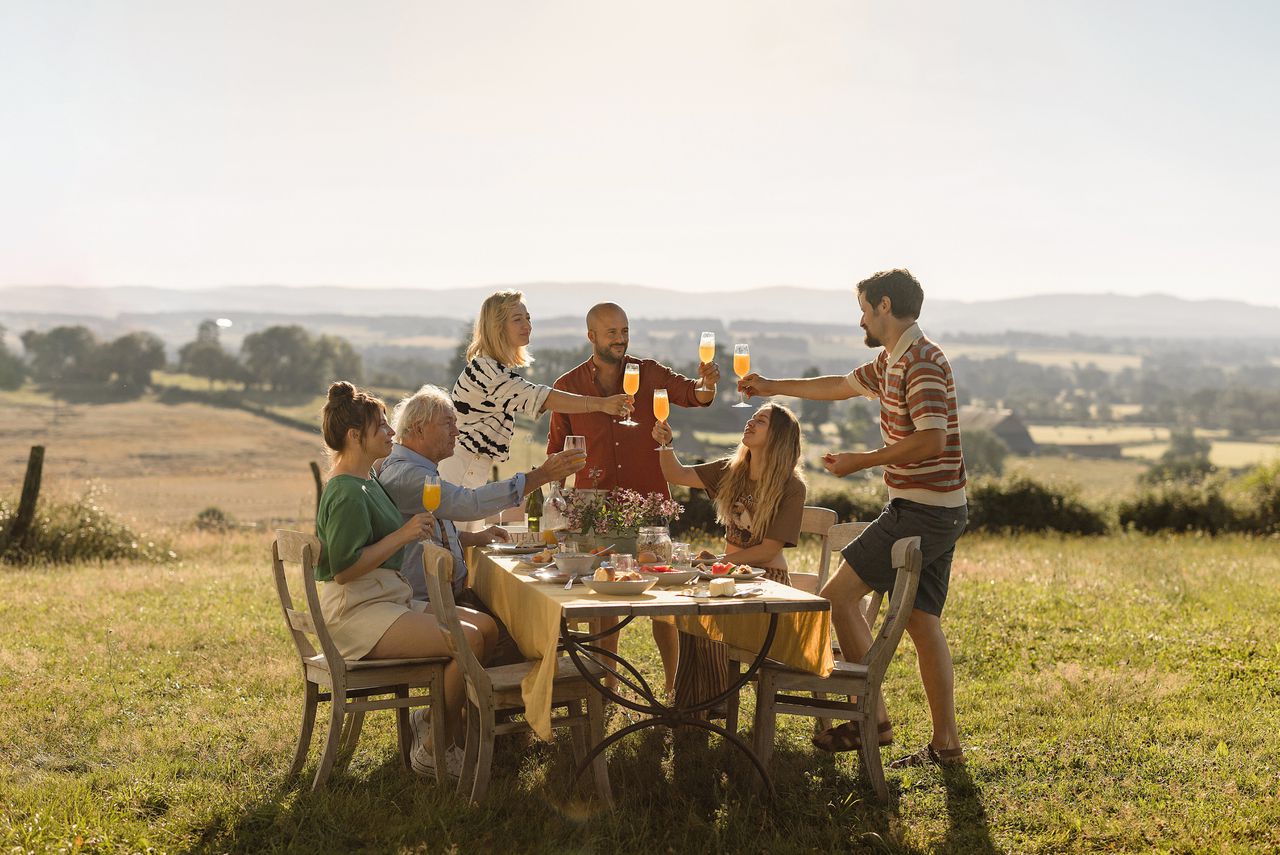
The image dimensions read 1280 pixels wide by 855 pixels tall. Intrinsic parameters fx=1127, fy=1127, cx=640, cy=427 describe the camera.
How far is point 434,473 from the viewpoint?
5.26m

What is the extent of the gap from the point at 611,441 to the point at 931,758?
2.36 m

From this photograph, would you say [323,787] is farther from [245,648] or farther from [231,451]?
[231,451]

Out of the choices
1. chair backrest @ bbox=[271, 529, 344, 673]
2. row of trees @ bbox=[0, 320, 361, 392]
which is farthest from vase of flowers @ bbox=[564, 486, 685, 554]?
row of trees @ bbox=[0, 320, 361, 392]

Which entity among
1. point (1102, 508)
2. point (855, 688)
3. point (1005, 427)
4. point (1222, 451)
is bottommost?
point (1222, 451)

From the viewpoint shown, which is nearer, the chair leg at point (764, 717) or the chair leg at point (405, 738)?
the chair leg at point (764, 717)

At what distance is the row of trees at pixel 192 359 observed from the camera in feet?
232

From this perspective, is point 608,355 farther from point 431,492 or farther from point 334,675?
point 334,675

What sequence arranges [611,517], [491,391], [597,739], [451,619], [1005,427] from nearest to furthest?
[451,619], [597,739], [611,517], [491,391], [1005,427]

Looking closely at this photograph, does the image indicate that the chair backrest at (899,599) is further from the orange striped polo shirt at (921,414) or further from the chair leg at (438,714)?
the chair leg at (438,714)

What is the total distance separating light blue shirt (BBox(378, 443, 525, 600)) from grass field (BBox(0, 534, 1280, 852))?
102 cm

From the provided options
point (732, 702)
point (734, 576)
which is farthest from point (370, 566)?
point (732, 702)

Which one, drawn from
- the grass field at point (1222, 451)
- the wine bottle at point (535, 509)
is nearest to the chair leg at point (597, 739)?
the wine bottle at point (535, 509)

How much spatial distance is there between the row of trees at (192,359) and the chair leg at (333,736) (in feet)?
207

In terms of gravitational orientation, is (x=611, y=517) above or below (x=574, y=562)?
above
